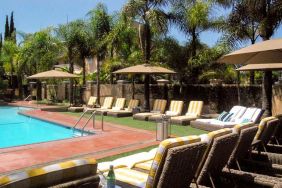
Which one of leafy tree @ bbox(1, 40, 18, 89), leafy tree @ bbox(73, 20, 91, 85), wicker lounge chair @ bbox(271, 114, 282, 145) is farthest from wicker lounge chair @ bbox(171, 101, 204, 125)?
leafy tree @ bbox(1, 40, 18, 89)

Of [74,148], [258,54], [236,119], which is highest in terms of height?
[258,54]

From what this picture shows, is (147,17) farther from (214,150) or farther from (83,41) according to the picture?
(214,150)

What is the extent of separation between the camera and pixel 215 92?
1836cm

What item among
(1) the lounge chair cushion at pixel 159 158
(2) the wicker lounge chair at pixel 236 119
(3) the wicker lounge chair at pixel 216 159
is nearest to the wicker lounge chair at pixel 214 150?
(3) the wicker lounge chair at pixel 216 159

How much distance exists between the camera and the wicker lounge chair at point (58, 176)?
2445mm

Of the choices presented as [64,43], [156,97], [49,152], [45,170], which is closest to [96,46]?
[64,43]

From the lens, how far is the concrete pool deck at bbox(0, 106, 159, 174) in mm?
8141

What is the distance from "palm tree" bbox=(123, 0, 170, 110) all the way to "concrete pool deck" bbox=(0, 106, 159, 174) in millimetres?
7678

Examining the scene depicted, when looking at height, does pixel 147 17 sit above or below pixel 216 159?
above

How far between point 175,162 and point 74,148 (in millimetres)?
6257

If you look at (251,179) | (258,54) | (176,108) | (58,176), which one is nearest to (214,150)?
(251,179)

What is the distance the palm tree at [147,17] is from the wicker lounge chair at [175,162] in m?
14.7

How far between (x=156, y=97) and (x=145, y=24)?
470 cm

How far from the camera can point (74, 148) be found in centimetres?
957
